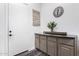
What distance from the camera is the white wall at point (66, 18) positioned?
1052mm

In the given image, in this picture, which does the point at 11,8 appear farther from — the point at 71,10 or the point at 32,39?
the point at 71,10

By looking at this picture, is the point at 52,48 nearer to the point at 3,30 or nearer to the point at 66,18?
the point at 66,18

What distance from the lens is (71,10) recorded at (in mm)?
1090

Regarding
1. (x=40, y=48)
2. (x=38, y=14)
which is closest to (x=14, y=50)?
(x=40, y=48)

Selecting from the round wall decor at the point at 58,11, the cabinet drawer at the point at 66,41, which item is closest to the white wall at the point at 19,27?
the round wall decor at the point at 58,11

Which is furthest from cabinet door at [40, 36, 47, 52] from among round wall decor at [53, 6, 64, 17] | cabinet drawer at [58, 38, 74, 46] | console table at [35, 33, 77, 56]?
round wall decor at [53, 6, 64, 17]

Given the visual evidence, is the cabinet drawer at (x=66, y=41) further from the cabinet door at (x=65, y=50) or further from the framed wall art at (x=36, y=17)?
the framed wall art at (x=36, y=17)

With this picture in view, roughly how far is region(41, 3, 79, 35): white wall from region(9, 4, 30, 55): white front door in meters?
0.27

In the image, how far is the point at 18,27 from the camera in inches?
43.8

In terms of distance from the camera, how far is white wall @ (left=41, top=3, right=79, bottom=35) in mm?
1052

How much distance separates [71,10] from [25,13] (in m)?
0.67

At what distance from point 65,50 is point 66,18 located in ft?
1.53

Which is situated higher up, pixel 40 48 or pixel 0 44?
pixel 0 44

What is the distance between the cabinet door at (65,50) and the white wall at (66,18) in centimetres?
22
